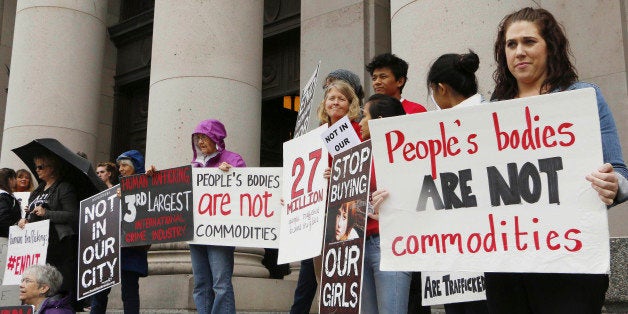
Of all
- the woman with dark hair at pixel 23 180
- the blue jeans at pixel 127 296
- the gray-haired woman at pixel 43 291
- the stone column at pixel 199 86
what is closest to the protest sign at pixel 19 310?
the gray-haired woman at pixel 43 291

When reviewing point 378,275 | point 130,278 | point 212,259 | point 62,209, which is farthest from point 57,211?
point 378,275

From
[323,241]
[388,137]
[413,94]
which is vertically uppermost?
[413,94]

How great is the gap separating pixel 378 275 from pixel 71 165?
13.2 feet

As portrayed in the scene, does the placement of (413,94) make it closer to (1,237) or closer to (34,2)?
(1,237)

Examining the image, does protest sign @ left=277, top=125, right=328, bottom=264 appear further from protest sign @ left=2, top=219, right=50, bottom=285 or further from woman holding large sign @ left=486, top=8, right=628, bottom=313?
protest sign @ left=2, top=219, right=50, bottom=285

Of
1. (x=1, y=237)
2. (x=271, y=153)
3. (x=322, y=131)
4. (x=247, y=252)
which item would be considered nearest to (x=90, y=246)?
(x=1, y=237)

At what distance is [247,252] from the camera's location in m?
8.91

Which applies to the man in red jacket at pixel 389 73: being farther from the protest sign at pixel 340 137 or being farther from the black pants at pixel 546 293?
the black pants at pixel 546 293

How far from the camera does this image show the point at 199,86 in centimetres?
887

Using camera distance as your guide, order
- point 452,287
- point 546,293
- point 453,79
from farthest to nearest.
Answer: point 452,287 → point 453,79 → point 546,293

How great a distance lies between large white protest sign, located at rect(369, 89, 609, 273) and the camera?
2.83m

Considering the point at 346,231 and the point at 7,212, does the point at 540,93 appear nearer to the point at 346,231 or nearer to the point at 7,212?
the point at 346,231

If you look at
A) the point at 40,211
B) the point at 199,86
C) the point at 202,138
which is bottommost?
the point at 40,211

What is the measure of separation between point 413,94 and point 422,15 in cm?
76
